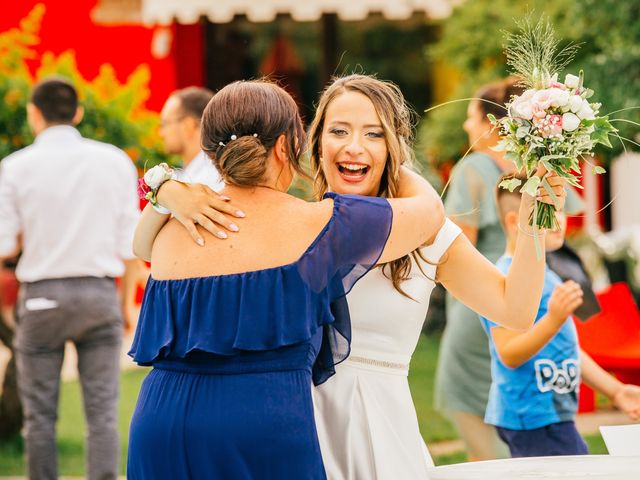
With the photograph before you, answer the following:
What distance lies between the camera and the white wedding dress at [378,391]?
3.00m

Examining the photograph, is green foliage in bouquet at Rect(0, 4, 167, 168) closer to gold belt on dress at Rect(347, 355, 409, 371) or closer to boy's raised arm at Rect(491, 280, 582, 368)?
boy's raised arm at Rect(491, 280, 582, 368)

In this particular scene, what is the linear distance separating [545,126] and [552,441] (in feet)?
4.80

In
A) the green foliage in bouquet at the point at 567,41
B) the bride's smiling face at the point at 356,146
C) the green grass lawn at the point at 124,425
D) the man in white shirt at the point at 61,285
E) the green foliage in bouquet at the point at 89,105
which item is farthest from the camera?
the green foliage in bouquet at the point at 567,41

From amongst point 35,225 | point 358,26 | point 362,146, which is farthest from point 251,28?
point 362,146

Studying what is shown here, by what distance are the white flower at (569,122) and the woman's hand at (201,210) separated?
0.84 m

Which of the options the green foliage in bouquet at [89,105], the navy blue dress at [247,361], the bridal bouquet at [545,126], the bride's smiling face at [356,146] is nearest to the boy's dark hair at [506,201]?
the bride's smiling face at [356,146]

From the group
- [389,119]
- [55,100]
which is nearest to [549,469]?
[389,119]

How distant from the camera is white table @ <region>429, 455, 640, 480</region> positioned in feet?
9.57

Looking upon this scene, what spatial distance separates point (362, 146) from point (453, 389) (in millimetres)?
2286

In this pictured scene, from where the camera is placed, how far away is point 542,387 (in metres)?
3.98

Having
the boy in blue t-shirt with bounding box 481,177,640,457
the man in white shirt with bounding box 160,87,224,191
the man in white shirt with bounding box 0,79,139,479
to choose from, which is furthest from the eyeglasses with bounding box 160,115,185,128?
the boy in blue t-shirt with bounding box 481,177,640,457

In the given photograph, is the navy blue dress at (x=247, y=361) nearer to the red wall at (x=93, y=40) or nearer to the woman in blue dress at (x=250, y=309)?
the woman in blue dress at (x=250, y=309)

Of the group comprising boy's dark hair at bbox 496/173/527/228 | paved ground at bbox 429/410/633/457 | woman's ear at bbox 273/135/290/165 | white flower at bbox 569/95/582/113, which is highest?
white flower at bbox 569/95/582/113

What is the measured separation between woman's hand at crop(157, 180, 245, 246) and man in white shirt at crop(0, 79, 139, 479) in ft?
9.46
